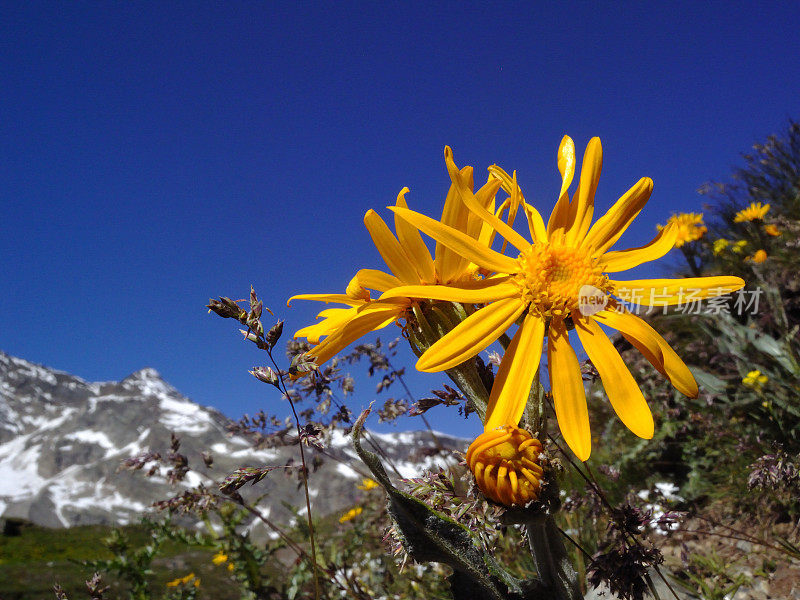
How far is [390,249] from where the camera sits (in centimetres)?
132

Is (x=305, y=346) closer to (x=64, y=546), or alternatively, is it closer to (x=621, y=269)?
(x=621, y=269)

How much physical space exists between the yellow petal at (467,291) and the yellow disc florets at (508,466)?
0.31 meters

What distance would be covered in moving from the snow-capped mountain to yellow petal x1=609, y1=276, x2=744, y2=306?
70.0m

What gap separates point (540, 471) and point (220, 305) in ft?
3.28

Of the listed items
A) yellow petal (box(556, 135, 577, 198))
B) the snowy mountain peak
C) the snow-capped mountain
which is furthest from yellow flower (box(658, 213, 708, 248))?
the snowy mountain peak

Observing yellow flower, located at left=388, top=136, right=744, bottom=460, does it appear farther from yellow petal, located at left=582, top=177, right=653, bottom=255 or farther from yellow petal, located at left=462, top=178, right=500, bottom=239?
yellow petal, located at left=462, top=178, right=500, bottom=239

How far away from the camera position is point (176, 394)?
556 ft

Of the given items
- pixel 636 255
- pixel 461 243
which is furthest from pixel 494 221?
pixel 636 255

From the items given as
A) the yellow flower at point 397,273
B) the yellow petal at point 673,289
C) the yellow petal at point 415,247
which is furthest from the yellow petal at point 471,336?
the yellow petal at point 673,289

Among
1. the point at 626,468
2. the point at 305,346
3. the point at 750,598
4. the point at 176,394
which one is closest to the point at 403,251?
the point at 305,346

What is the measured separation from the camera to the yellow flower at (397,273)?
1.28 m

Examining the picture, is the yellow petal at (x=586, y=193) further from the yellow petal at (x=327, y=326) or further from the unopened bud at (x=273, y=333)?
the unopened bud at (x=273, y=333)

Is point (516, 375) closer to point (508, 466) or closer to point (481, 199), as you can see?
point (508, 466)

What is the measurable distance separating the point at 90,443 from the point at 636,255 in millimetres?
148752
